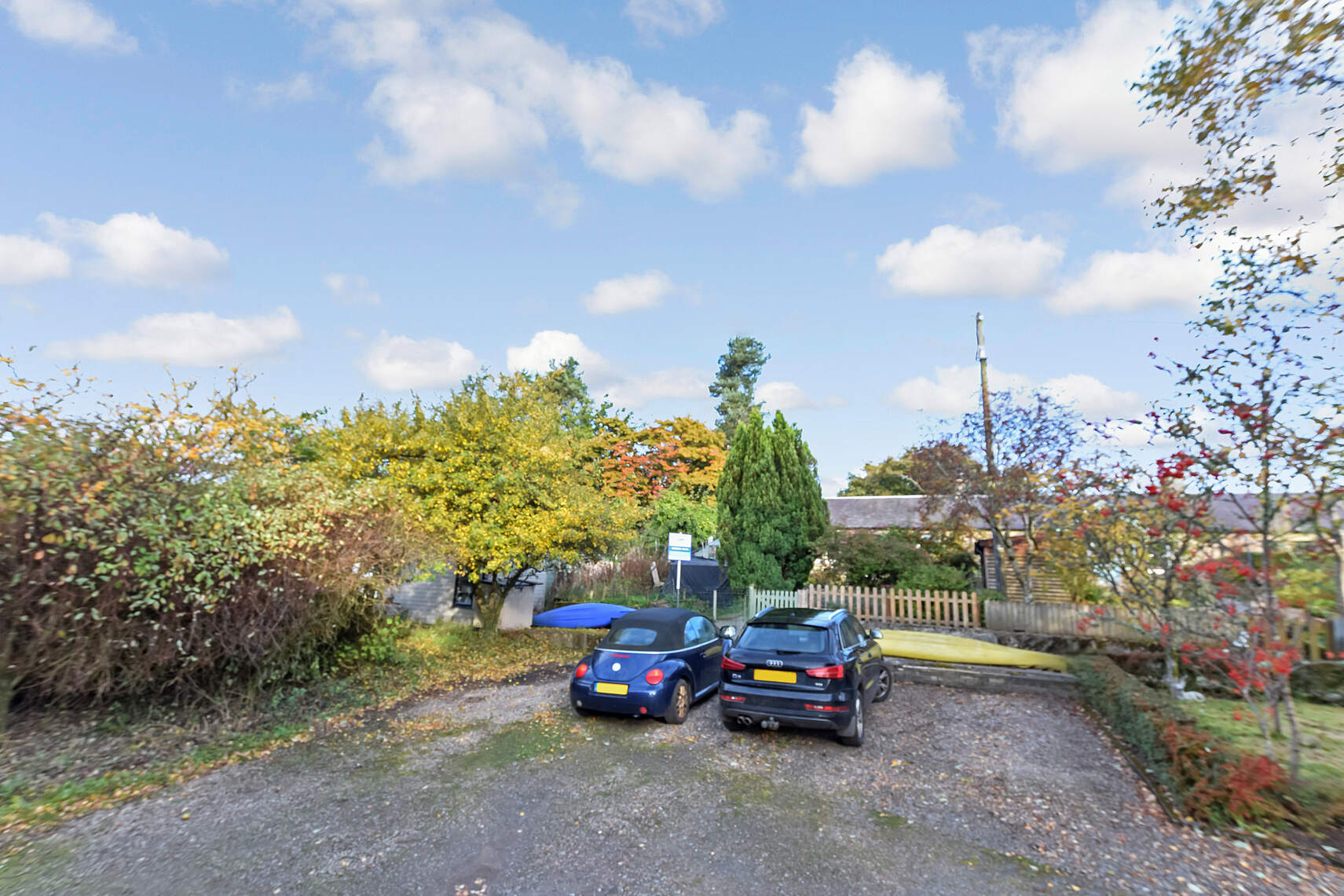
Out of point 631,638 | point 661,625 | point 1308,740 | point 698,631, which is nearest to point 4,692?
point 631,638

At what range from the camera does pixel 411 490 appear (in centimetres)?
1245

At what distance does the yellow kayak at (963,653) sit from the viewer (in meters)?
10.6

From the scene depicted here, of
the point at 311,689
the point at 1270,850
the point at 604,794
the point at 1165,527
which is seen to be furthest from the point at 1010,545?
the point at 311,689

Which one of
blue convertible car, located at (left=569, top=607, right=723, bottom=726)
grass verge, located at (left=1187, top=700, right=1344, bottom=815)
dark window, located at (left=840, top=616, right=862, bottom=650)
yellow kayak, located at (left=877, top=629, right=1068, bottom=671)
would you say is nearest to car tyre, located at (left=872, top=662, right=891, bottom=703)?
yellow kayak, located at (left=877, top=629, right=1068, bottom=671)

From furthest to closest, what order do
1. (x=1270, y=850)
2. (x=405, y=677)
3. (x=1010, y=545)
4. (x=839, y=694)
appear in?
(x=1010, y=545)
(x=405, y=677)
(x=839, y=694)
(x=1270, y=850)

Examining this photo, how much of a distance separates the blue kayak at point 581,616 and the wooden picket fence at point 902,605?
4658mm

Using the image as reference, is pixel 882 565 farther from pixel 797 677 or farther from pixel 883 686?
pixel 797 677

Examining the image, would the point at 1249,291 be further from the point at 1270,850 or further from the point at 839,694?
the point at 839,694

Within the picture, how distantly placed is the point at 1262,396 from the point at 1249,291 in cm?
107

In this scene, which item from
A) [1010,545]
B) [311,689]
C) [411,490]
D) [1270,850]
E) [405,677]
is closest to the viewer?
[1270,850]

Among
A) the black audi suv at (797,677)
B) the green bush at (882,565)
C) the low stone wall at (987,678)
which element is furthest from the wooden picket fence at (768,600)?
the black audi suv at (797,677)

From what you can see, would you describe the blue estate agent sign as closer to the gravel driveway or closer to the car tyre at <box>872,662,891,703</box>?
the car tyre at <box>872,662,891,703</box>

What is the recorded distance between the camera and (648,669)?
839 centimetres

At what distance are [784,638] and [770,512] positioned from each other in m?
11.0
